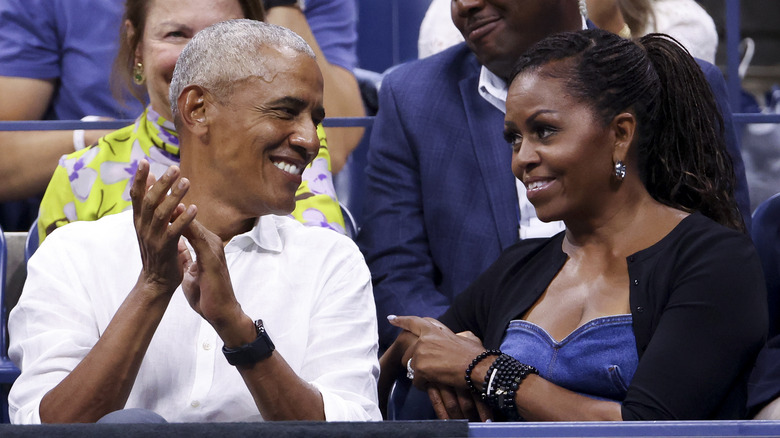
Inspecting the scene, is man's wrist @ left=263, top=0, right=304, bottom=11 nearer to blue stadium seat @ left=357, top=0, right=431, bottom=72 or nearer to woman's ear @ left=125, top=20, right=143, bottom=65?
blue stadium seat @ left=357, top=0, right=431, bottom=72

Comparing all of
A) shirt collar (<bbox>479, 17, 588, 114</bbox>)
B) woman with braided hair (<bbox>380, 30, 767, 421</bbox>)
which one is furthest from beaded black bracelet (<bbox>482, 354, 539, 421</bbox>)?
shirt collar (<bbox>479, 17, 588, 114</bbox>)

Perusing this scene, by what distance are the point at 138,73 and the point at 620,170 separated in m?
1.11

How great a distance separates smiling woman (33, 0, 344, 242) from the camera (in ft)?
7.08

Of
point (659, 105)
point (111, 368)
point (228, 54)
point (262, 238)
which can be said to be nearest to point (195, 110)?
point (228, 54)

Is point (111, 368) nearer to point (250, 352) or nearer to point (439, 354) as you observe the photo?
point (250, 352)

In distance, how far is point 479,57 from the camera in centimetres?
232

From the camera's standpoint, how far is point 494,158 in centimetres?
223

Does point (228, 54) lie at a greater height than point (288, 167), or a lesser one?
greater

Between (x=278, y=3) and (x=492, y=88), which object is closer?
(x=492, y=88)

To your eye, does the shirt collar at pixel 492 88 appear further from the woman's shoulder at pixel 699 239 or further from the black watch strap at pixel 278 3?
the black watch strap at pixel 278 3

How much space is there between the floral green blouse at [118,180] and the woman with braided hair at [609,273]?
1.39 feet

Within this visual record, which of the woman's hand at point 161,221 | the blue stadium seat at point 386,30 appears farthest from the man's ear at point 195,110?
the blue stadium seat at point 386,30

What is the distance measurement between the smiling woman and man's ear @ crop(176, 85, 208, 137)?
0.46 metres

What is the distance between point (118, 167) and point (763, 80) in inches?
257
